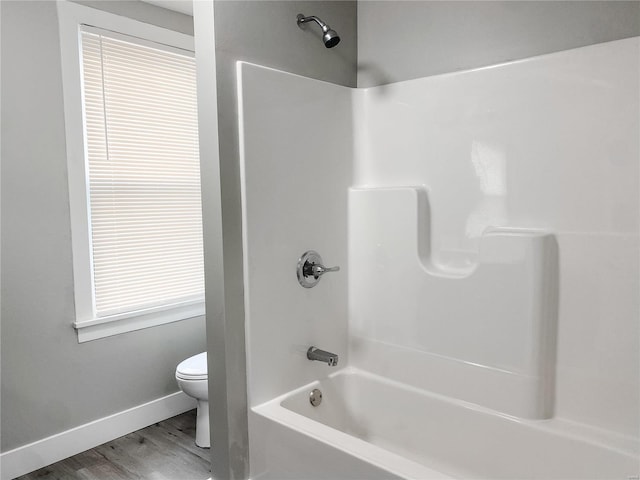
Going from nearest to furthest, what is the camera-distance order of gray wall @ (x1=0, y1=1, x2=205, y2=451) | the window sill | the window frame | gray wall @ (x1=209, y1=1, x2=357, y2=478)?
gray wall @ (x1=209, y1=1, x2=357, y2=478) → gray wall @ (x1=0, y1=1, x2=205, y2=451) → the window frame → the window sill

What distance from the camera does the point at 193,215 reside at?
312 centimetres

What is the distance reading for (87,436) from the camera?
8.57ft

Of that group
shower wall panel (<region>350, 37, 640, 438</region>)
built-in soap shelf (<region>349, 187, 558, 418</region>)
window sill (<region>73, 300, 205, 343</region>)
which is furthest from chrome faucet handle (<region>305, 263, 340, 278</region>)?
window sill (<region>73, 300, 205, 343</region>)

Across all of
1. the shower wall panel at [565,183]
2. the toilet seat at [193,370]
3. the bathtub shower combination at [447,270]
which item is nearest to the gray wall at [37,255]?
the toilet seat at [193,370]

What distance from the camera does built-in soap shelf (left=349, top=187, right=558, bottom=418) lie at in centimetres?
164

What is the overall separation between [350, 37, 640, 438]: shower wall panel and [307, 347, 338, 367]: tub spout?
0.38 m

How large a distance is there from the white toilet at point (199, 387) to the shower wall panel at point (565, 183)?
1.28m

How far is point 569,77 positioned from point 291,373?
1.49 metres

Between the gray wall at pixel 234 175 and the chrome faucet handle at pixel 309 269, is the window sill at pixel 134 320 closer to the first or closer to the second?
the gray wall at pixel 234 175

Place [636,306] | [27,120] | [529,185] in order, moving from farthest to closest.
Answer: [27,120], [529,185], [636,306]

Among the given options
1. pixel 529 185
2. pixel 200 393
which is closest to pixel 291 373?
pixel 200 393

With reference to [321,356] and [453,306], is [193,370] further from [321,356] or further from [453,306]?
[453,306]

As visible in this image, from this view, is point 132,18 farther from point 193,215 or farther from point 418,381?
point 418,381

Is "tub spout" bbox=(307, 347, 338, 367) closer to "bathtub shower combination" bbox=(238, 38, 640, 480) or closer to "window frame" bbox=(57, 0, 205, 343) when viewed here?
"bathtub shower combination" bbox=(238, 38, 640, 480)
